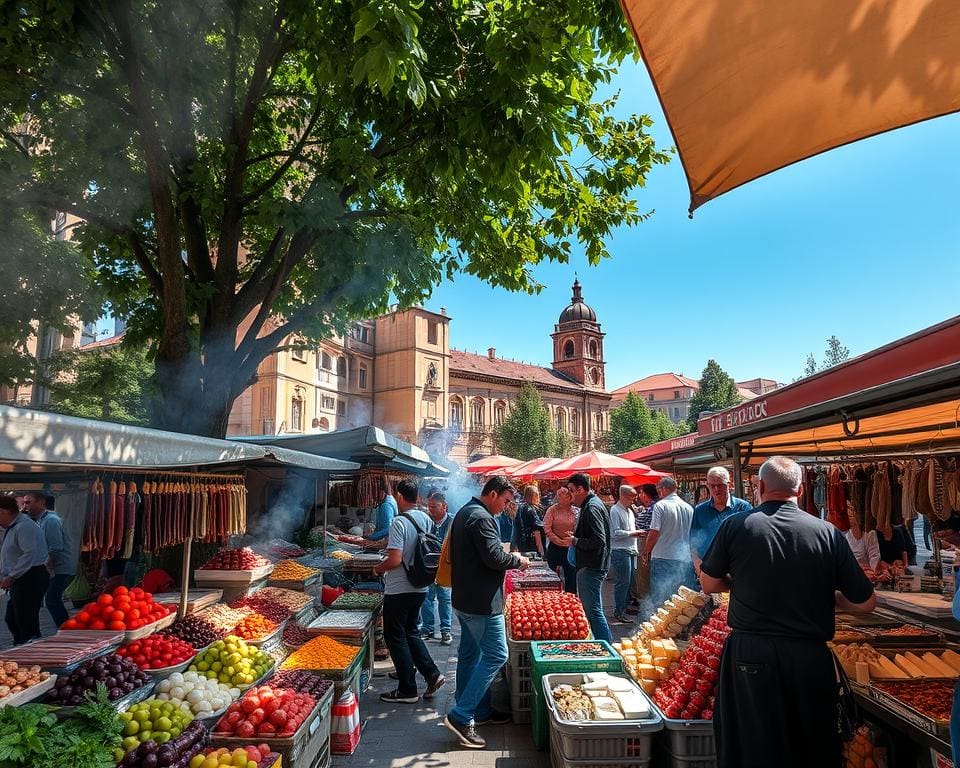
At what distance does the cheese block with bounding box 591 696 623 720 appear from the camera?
375 centimetres

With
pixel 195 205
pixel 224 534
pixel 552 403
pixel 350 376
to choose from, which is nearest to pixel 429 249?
pixel 195 205

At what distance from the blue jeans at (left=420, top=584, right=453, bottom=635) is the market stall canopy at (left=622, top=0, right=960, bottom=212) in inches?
277

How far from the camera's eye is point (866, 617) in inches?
184

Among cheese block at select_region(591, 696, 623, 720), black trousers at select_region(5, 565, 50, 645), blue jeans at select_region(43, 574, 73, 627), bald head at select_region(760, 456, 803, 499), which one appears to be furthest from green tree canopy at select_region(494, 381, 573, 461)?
bald head at select_region(760, 456, 803, 499)

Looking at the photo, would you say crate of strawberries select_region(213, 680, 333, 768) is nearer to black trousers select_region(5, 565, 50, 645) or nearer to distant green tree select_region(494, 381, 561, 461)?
black trousers select_region(5, 565, 50, 645)

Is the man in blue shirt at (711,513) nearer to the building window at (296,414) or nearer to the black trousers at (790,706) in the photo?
the black trousers at (790,706)

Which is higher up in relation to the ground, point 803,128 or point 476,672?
point 803,128

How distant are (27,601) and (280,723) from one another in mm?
5314

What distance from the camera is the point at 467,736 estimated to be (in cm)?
474

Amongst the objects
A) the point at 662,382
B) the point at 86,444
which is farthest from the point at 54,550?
the point at 662,382

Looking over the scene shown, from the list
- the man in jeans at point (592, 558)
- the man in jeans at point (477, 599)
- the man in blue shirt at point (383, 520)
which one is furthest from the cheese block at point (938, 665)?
the man in blue shirt at point (383, 520)

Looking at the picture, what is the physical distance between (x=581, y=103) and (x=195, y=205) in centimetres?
521

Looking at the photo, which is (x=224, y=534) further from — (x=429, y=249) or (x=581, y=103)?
(x=581, y=103)

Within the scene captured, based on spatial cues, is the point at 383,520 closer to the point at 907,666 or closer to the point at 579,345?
the point at 907,666
